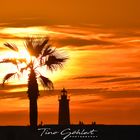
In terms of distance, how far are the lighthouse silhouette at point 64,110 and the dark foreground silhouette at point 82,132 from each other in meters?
27.0

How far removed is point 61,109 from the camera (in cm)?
9456

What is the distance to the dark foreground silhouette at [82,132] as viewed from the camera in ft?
206

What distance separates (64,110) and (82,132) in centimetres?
3036

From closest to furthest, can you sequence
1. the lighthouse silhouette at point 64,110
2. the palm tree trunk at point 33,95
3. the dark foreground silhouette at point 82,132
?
the palm tree trunk at point 33,95
the dark foreground silhouette at point 82,132
the lighthouse silhouette at point 64,110

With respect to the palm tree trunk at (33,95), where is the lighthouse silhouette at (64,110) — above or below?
above

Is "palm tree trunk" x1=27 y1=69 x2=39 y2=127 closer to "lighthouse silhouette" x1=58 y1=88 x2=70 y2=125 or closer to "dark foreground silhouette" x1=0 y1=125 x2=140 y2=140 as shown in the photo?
"dark foreground silhouette" x1=0 y1=125 x2=140 y2=140

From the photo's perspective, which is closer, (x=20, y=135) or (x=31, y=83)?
(x=31, y=83)

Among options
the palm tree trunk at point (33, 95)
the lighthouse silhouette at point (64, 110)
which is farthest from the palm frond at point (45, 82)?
the lighthouse silhouette at point (64, 110)

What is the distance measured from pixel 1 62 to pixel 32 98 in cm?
371

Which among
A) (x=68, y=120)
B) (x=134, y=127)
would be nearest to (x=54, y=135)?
(x=134, y=127)

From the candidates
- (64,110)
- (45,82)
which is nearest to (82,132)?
(45,82)

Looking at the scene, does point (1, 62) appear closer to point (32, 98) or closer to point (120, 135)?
point (32, 98)

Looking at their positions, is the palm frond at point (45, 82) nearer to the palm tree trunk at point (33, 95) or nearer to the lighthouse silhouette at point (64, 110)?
the palm tree trunk at point (33, 95)

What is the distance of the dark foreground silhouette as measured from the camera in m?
62.7
